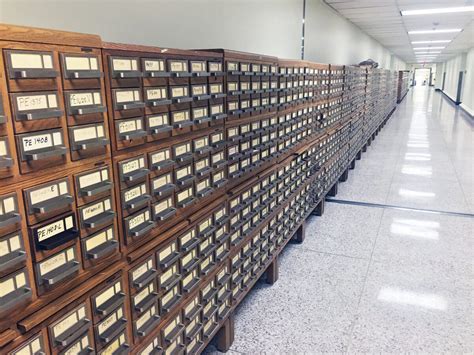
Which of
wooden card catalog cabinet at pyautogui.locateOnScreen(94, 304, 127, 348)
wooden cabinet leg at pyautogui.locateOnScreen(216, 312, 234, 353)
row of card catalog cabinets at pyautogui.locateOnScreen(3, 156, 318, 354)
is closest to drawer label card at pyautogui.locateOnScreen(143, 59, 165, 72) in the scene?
row of card catalog cabinets at pyautogui.locateOnScreen(3, 156, 318, 354)

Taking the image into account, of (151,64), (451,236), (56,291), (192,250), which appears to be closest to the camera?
(56,291)

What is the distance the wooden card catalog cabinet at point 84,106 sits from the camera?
2.66 feet

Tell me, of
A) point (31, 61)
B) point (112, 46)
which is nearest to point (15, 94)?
point (31, 61)

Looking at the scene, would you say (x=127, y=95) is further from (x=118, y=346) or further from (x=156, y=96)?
(x=118, y=346)

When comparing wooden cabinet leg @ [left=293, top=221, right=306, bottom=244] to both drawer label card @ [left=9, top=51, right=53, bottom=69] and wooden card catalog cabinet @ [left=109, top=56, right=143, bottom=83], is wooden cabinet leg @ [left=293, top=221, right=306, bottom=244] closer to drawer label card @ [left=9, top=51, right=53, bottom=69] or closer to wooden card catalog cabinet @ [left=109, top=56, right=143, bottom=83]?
wooden card catalog cabinet @ [left=109, top=56, right=143, bottom=83]

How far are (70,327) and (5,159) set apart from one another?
1.44ft

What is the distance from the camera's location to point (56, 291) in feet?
2.75

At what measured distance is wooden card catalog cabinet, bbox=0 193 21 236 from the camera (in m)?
0.69

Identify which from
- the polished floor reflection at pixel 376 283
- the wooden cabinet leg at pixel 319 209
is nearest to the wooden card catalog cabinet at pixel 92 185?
the polished floor reflection at pixel 376 283

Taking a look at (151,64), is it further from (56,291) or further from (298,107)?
(298,107)

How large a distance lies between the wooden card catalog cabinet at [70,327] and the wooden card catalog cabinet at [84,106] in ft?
1.50

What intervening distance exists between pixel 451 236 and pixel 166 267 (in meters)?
2.71

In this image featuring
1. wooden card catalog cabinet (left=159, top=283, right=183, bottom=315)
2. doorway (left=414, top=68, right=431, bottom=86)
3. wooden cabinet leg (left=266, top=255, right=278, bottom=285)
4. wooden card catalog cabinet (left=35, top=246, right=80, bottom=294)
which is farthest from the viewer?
doorway (left=414, top=68, right=431, bottom=86)

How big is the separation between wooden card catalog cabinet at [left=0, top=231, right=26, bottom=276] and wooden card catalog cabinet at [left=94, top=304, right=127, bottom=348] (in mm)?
330
